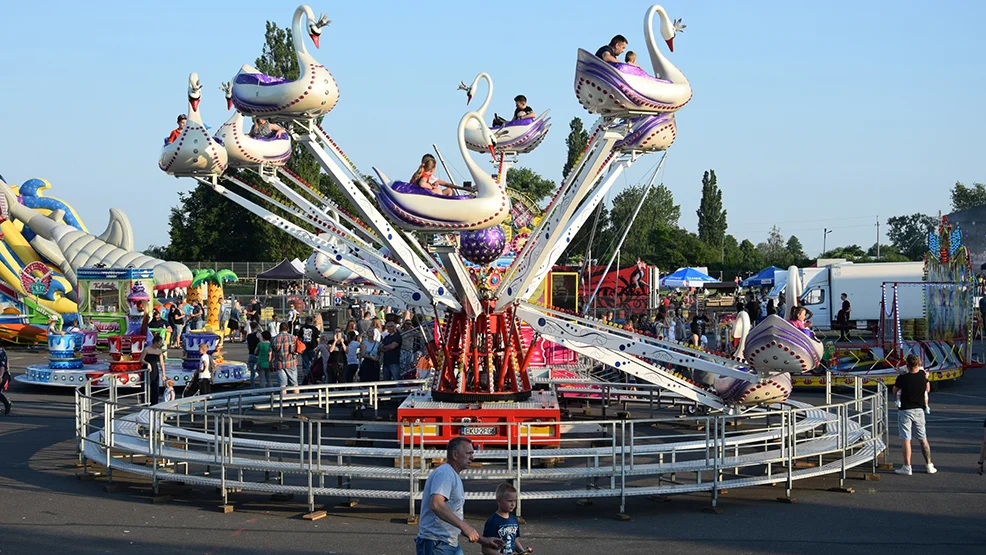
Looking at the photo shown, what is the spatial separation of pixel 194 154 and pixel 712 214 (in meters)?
83.5

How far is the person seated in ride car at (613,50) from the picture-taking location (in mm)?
13621

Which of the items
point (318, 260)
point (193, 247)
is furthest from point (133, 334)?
point (193, 247)

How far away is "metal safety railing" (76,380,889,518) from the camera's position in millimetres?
11523

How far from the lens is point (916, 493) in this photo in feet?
41.3

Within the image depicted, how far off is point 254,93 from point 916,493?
30.4ft

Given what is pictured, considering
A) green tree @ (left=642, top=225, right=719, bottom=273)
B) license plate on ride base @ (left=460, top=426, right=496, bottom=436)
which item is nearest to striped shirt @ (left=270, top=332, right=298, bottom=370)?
license plate on ride base @ (left=460, top=426, right=496, bottom=436)

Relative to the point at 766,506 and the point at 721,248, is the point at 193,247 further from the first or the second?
the point at 766,506

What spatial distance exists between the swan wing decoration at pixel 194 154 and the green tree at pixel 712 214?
82.3 m

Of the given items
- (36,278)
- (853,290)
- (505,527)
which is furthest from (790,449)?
(36,278)

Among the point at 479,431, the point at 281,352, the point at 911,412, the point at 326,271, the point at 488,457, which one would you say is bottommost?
the point at 488,457

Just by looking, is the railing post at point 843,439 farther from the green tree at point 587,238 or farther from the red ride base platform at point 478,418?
the green tree at point 587,238

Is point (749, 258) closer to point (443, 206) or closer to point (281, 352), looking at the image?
point (281, 352)

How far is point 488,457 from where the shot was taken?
43.8 feet

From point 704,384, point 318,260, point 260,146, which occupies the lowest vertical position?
point 704,384
